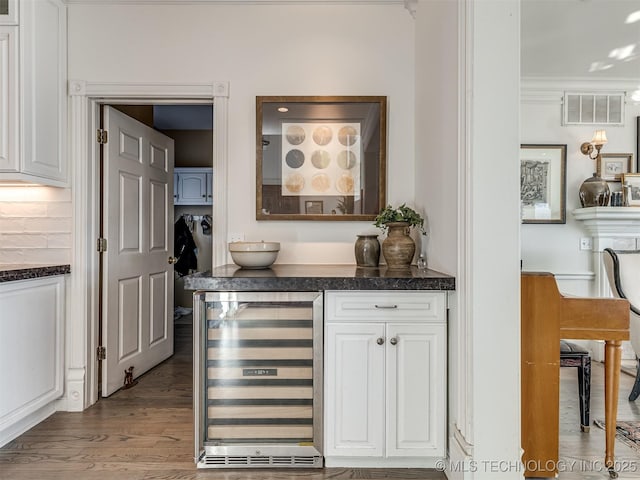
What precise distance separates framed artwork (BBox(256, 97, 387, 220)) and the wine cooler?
851mm

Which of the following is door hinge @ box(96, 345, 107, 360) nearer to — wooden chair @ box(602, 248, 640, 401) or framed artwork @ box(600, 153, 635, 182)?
wooden chair @ box(602, 248, 640, 401)

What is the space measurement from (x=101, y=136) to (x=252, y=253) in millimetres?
1471

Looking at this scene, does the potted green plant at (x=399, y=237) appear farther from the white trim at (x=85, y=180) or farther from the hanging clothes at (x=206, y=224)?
the hanging clothes at (x=206, y=224)

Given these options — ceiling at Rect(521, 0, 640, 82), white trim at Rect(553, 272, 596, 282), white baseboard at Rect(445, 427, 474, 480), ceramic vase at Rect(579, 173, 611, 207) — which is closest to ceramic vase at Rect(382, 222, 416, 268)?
white baseboard at Rect(445, 427, 474, 480)

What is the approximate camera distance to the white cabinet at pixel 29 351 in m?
2.10

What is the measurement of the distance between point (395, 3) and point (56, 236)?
2664mm

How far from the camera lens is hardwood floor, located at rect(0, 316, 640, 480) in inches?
74.7

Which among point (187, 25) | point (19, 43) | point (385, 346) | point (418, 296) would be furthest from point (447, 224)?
point (19, 43)

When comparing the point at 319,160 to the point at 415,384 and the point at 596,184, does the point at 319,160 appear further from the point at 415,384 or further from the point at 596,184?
the point at 596,184

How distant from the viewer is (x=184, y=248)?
5.36m

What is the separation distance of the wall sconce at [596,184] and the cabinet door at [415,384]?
8.52 ft

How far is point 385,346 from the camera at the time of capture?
1885 millimetres

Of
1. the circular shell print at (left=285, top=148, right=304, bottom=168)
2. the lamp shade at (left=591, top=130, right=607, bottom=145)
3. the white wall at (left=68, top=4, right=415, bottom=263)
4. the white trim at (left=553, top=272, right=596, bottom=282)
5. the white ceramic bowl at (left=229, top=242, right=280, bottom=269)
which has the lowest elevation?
the white trim at (left=553, top=272, right=596, bottom=282)

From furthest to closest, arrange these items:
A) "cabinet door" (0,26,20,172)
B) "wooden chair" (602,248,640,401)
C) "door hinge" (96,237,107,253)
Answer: "door hinge" (96,237,107,253) < "wooden chair" (602,248,640,401) < "cabinet door" (0,26,20,172)
